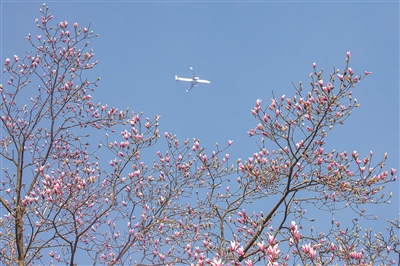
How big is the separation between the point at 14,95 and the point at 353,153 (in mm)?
7195

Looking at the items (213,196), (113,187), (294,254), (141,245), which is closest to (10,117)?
(113,187)

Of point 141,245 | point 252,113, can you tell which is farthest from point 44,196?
point 252,113

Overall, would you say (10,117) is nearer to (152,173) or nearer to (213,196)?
(152,173)

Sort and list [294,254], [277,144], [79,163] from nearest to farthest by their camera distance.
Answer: [294,254], [277,144], [79,163]

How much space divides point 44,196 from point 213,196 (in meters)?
3.42

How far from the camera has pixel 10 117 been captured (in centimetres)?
933

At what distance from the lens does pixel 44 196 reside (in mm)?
8133

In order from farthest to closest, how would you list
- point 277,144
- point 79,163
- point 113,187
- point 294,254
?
point 79,163
point 113,187
point 277,144
point 294,254

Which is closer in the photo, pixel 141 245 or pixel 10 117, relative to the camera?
pixel 141 245

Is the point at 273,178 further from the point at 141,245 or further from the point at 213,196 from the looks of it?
the point at 141,245

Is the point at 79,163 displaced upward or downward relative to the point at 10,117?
downward

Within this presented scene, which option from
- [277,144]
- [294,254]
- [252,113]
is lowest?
[294,254]

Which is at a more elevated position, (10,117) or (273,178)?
(10,117)

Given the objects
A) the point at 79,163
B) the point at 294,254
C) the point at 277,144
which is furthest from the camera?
the point at 79,163
